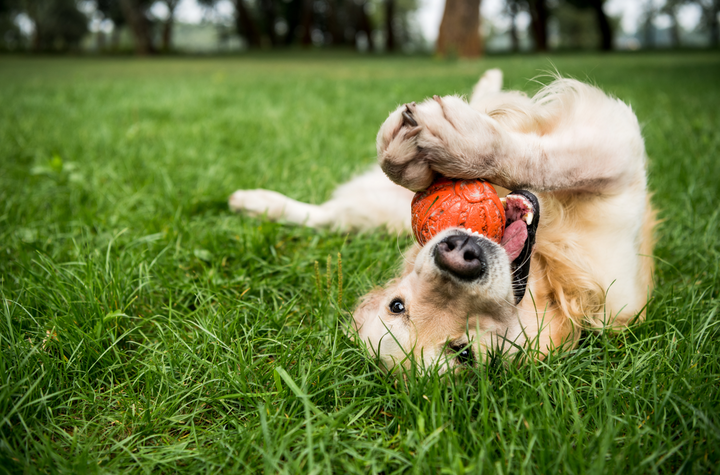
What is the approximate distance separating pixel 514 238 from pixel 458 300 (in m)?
0.35

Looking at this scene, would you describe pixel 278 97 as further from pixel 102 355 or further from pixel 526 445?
pixel 526 445

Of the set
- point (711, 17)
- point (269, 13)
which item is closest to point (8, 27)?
point (269, 13)

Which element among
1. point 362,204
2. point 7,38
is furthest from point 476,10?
point 7,38

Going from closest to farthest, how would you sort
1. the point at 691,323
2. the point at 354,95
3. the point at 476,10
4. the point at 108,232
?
the point at 691,323 → the point at 108,232 → the point at 354,95 → the point at 476,10

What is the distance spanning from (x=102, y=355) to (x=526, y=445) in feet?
4.64

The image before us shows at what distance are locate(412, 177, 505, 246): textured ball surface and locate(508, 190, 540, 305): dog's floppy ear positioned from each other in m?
0.12

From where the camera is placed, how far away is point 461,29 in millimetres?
14633

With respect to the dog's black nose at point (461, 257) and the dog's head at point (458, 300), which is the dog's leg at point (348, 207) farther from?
the dog's black nose at point (461, 257)

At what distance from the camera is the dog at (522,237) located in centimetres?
151

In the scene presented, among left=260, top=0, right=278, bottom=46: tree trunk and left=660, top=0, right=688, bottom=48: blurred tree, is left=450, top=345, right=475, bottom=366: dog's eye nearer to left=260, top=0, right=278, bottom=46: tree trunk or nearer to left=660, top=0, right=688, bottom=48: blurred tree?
left=260, top=0, right=278, bottom=46: tree trunk

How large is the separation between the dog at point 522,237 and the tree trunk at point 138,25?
85.9 feet

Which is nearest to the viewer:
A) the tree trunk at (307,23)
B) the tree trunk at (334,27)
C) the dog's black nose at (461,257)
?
the dog's black nose at (461,257)

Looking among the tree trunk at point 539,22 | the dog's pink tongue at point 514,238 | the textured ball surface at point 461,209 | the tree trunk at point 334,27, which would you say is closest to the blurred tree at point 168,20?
the tree trunk at point 334,27

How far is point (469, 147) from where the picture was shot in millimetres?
1572
